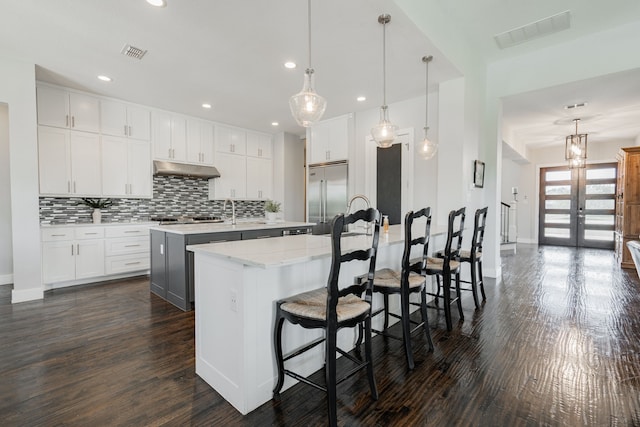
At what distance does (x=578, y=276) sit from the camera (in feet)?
15.8

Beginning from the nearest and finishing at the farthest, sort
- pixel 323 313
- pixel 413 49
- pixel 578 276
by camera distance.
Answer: pixel 323 313 → pixel 413 49 → pixel 578 276

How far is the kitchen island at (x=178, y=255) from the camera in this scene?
3236mm

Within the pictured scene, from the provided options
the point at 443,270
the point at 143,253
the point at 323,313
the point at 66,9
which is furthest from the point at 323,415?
the point at 143,253

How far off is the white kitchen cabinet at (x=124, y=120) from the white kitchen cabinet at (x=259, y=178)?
2.13m

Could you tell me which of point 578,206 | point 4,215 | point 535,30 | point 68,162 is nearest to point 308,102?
point 535,30

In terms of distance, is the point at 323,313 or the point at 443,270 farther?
the point at 443,270

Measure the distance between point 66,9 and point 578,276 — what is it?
7351 millimetres

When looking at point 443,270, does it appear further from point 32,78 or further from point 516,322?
point 32,78

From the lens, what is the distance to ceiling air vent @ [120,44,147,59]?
127 inches

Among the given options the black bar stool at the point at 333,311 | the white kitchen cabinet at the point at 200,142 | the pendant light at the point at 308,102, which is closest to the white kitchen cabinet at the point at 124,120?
the white kitchen cabinet at the point at 200,142

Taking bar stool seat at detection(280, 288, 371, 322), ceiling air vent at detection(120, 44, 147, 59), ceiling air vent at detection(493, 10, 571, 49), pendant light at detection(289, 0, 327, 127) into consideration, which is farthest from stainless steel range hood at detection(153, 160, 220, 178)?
ceiling air vent at detection(493, 10, 571, 49)

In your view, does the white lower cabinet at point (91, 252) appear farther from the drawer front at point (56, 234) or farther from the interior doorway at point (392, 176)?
the interior doorway at point (392, 176)

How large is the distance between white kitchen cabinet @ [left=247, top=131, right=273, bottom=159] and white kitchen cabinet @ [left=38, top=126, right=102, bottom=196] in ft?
9.32

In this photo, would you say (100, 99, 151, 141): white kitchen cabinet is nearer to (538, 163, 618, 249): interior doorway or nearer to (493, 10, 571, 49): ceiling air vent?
(493, 10, 571, 49): ceiling air vent
